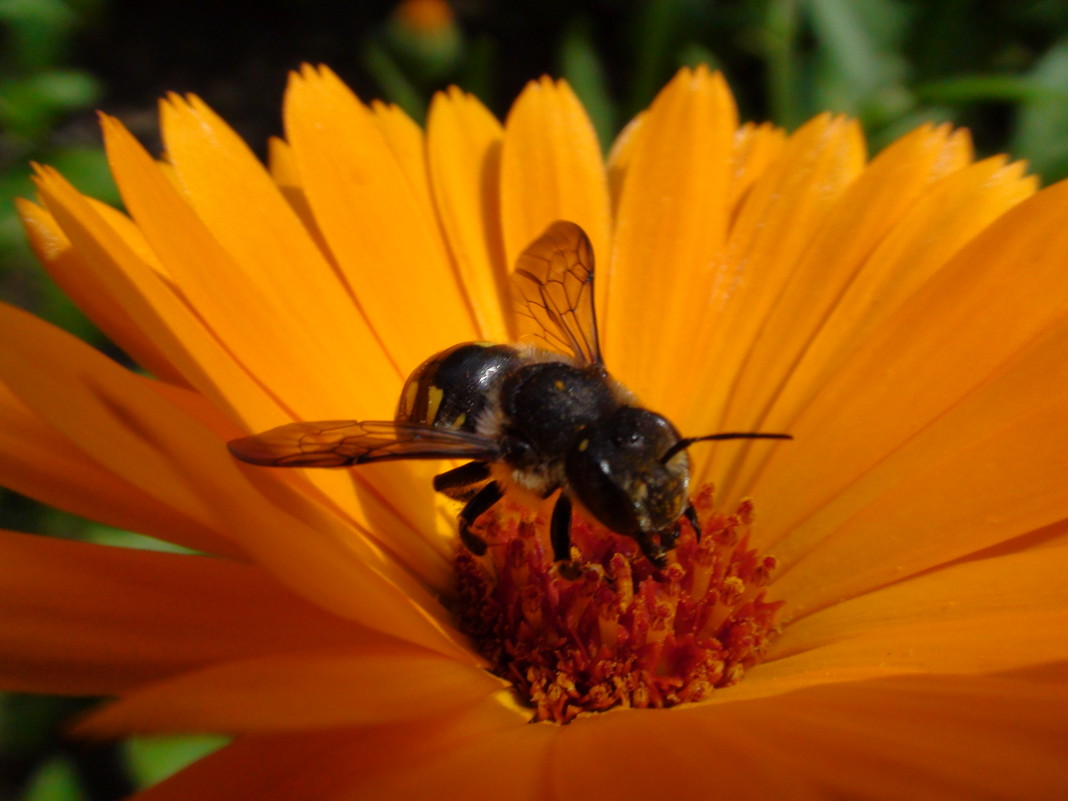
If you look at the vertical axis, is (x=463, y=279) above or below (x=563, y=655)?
above

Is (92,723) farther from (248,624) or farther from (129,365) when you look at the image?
→ (129,365)

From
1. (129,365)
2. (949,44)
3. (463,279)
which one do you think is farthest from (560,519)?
(949,44)

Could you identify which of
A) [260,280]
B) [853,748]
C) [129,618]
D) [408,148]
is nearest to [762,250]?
[408,148]

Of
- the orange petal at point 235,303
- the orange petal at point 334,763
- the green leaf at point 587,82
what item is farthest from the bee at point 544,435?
the green leaf at point 587,82

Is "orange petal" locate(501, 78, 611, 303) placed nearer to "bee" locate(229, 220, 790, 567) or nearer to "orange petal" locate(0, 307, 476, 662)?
"bee" locate(229, 220, 790, 567)

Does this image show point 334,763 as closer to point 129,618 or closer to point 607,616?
point 129,618

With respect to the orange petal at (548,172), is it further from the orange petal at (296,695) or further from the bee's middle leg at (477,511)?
the orange petal at (296,695)

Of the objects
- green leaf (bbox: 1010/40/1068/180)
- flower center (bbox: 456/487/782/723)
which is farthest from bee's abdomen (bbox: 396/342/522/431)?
green leaf (bbox: 1010/40/1068/180)
